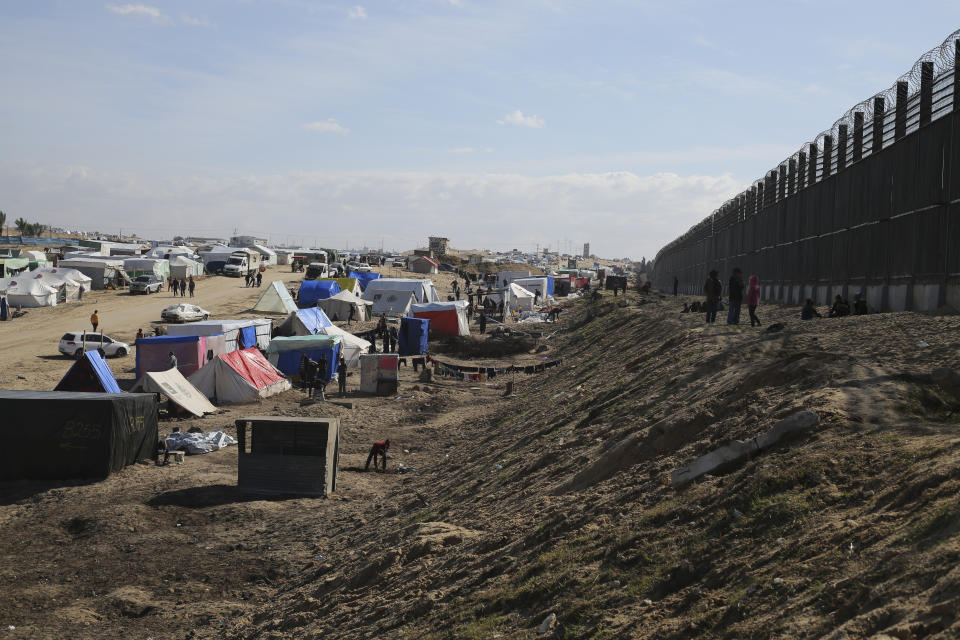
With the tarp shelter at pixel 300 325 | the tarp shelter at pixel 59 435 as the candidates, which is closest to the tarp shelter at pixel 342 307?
the tarp shelter at pixel 300 325

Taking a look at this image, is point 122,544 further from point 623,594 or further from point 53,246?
point 53,246

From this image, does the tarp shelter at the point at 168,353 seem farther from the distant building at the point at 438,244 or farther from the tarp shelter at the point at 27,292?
the distant building at the point at 438,244

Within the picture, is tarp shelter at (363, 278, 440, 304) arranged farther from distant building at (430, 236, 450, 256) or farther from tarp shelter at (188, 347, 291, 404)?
distant building at (430, 236, 450, 256)

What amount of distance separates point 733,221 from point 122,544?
113 ft

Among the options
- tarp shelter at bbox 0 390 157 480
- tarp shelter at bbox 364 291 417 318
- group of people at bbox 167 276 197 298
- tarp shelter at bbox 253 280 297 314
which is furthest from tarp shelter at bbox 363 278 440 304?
tarp shelter at bbox 0 390 157 480

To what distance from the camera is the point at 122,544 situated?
1249cm

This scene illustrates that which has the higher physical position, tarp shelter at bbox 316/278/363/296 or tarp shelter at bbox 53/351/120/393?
tarp shelter at bbox 316/278/363/296

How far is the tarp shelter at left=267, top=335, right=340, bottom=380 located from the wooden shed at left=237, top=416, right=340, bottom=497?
1319 cm

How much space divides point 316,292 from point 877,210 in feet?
124

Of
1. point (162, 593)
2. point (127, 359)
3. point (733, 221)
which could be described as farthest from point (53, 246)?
point (162, 593)

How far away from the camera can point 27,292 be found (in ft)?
162

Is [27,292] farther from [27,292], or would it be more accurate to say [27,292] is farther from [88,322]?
[88,322]

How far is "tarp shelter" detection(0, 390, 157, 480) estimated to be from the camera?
1583 cm

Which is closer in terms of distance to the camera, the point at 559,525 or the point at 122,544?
the point at 559,525
